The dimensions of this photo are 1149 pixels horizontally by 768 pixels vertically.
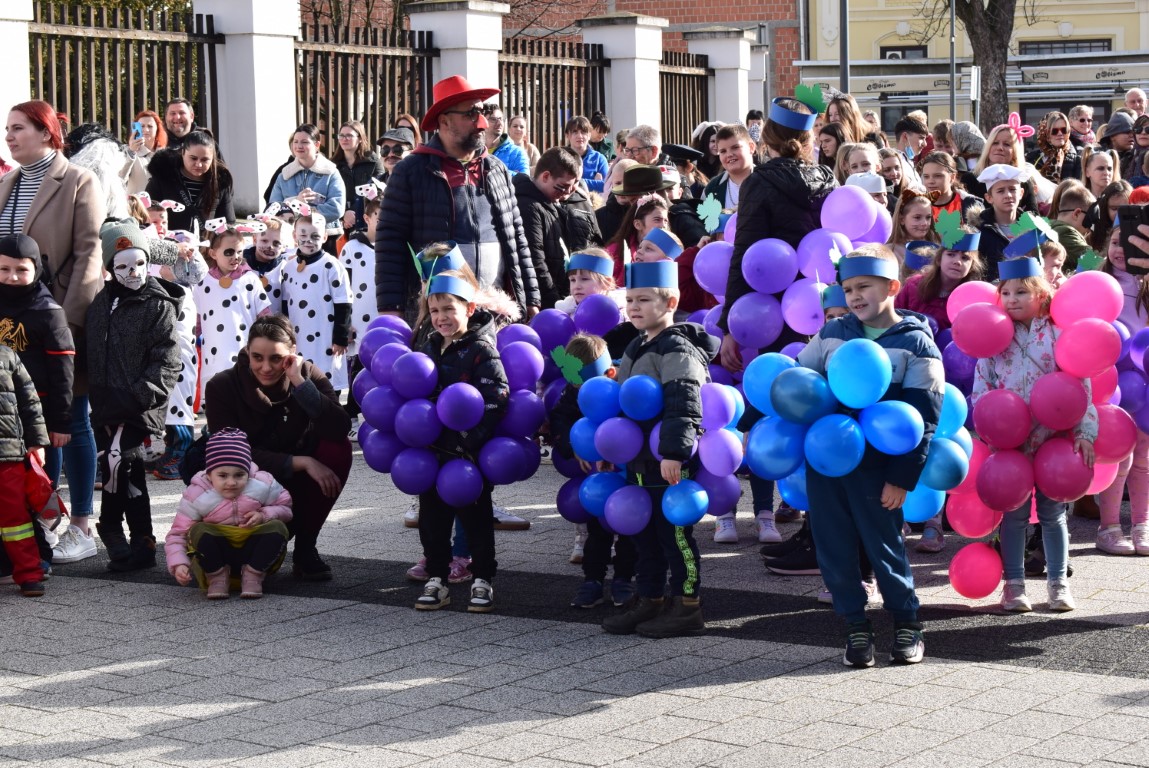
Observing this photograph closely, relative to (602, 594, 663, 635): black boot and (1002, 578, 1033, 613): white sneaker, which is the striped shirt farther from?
(1002, 578, 1033, 613): white sneaker

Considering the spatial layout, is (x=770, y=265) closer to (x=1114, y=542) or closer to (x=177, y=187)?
(x=1114, y=542)

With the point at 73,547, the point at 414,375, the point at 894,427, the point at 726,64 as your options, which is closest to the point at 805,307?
the point at 894,427

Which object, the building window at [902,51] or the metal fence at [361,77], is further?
the building window at [902,51]

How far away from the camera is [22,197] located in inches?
347

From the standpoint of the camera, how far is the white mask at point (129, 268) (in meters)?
8.21

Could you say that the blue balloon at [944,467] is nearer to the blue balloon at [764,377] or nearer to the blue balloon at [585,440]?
the blue balloon at [764,377]

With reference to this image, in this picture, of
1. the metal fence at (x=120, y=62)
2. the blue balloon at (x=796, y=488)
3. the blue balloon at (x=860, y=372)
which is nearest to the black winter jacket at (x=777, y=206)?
the blue balloon at (x=796, y=488)

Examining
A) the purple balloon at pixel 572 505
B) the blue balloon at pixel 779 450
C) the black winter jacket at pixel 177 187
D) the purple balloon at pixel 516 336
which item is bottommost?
the purple balloon at pixel 572 505

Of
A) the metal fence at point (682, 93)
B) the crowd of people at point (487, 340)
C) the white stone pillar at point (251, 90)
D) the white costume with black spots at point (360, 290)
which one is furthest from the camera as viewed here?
the metal fence at point (682, 93)

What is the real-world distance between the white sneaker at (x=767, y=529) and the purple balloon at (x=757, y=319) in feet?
3.85

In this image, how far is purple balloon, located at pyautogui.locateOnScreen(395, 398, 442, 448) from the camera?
23.6ft

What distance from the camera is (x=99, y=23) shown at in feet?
50.7

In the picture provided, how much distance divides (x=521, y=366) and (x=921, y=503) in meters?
1.88

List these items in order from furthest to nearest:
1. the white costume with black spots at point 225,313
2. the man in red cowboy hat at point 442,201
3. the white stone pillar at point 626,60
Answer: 1. the white stone pillar at point 626,60
2. the white costume with black spots at point 225,313
3. the man in red cowboy hat at point 442,201
